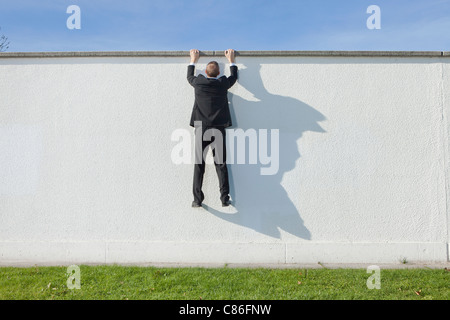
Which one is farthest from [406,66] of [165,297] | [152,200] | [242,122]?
[165,297]

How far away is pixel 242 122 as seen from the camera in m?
6.02

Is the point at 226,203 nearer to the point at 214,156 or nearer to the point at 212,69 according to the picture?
the point at 214,156

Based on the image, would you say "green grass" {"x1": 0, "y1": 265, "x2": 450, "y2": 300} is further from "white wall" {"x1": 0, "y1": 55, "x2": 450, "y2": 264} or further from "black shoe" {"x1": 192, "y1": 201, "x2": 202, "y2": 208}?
"black shoe" {"x1": 192, "y1": 201, "x2": 202, "y2": 208}

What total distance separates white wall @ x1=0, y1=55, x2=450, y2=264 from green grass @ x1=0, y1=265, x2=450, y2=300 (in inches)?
23.8

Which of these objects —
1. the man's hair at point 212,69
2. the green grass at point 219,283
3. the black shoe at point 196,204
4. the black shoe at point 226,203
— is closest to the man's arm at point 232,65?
the man's hair at point 212,69

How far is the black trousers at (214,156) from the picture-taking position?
228 inches

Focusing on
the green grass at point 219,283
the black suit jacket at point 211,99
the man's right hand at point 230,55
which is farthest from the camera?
the man's right hand at point 230,55

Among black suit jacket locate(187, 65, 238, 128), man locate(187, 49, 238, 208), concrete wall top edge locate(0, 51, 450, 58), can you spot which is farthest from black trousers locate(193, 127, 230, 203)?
concrete wall top edge locate(0, 51, 450, 58)

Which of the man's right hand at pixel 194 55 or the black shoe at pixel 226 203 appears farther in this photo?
the man's right hand at pixel 194 55

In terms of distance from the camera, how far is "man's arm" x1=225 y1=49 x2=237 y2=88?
231 inches

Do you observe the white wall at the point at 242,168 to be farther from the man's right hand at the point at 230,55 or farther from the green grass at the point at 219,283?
the green grass at the point at 219,283

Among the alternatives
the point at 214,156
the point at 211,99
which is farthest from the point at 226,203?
the point at 211,99

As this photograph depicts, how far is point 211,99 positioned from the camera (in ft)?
18.9

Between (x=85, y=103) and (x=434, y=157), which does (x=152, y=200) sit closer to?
(x=85, y=103)
